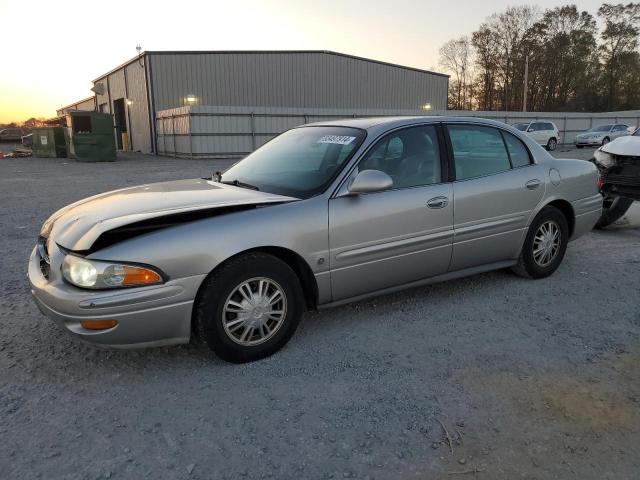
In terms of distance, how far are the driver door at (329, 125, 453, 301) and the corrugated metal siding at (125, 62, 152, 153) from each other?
2687 centimetres

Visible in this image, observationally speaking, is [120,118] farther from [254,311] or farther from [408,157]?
[254,311]

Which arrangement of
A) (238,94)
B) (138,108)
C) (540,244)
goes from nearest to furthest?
(540,244) → (238,94) → (138,108)

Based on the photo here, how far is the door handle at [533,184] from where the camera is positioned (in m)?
4.30

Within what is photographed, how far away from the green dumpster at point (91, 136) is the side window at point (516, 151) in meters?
22.4

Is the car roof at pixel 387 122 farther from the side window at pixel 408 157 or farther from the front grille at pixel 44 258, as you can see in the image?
the front grille at pixel 44 258

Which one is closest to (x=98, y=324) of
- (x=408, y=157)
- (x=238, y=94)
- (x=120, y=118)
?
(x=408, y=157)

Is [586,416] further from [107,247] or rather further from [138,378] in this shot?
[107,247]

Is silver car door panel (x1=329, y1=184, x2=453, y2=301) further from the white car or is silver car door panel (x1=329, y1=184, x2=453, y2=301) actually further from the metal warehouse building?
the white car

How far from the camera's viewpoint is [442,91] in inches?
1406

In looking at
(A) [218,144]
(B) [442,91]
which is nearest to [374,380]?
(A) [218,144]

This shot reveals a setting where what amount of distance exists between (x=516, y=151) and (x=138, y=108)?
2886 centimetres

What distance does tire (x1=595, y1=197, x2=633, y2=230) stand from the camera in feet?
21.7

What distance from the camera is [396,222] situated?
350cm

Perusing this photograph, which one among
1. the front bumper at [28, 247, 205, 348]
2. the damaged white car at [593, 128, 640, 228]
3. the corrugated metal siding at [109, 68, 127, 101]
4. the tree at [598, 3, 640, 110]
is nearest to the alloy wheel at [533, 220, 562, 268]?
the damaged white car at [593, 128, 640, 228]
